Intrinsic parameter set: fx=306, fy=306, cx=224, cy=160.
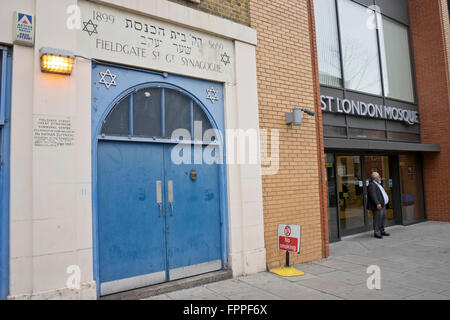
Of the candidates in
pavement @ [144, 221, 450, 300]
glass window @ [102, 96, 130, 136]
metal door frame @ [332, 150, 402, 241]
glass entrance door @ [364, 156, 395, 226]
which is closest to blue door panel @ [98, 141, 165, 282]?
glass window @ [102, 96, 130, 136]

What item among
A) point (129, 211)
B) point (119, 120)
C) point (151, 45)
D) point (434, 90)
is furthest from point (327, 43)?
point (129, 211)

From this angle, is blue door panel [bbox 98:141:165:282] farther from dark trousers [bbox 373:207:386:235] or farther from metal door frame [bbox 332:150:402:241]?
dark trousers [bbox 373:207:386:235]

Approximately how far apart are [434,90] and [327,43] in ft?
17.0

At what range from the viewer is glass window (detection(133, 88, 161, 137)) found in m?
4.54

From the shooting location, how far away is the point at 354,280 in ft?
16.3

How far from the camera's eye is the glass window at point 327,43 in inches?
322

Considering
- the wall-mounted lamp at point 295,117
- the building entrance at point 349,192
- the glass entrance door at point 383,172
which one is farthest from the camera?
the glass entrance door at point 383,172

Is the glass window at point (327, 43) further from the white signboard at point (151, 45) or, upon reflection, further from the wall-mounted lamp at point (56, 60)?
the wall-mounted lamp at point (56, 60)

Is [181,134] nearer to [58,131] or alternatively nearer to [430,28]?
[58,131]

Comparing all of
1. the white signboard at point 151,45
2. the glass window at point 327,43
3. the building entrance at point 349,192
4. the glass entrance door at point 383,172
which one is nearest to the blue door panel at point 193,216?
the white signboard at point 151,45

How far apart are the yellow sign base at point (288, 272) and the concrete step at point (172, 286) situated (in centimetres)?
86

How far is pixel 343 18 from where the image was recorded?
29.2 feet

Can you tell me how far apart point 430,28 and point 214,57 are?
383 inches

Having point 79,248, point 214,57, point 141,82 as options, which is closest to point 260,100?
point 214,57
